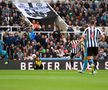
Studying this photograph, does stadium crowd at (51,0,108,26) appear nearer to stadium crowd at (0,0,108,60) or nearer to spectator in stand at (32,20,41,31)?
stadium crowd at (0,0,108,60)

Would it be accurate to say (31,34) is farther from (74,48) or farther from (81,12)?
(81,12)

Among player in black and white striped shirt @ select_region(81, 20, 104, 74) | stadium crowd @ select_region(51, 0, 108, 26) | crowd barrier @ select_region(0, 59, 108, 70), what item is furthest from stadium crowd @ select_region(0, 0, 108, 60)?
player in black and white striped shirt @ select_region(81, 20, 104, 74)

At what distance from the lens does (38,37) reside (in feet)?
102

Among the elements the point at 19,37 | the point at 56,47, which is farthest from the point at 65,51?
the point at 19,37

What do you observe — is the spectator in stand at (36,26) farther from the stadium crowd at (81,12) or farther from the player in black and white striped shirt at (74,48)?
the player in black and white striped shirt at (74,48)

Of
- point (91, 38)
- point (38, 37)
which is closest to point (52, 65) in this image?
point (38, 37)

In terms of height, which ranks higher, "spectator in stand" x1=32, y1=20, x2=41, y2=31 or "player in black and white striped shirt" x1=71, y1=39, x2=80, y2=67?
"spectator in stand" x1=32, y1=20, x2=41, y2=31

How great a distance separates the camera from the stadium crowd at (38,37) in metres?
29.9

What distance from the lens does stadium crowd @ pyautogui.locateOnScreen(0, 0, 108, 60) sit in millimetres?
29922

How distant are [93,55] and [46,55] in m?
8.08

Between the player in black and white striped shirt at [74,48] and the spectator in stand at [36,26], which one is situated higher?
the spectator in stand at [36,26]

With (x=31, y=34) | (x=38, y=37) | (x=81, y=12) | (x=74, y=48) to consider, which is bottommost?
(x=74, y=48)

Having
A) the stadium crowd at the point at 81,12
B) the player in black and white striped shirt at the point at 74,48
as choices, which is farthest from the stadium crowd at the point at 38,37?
the player in black and white striped shirt at the point at 74,48

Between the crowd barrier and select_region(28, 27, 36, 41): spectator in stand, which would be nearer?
the crowd barrier
